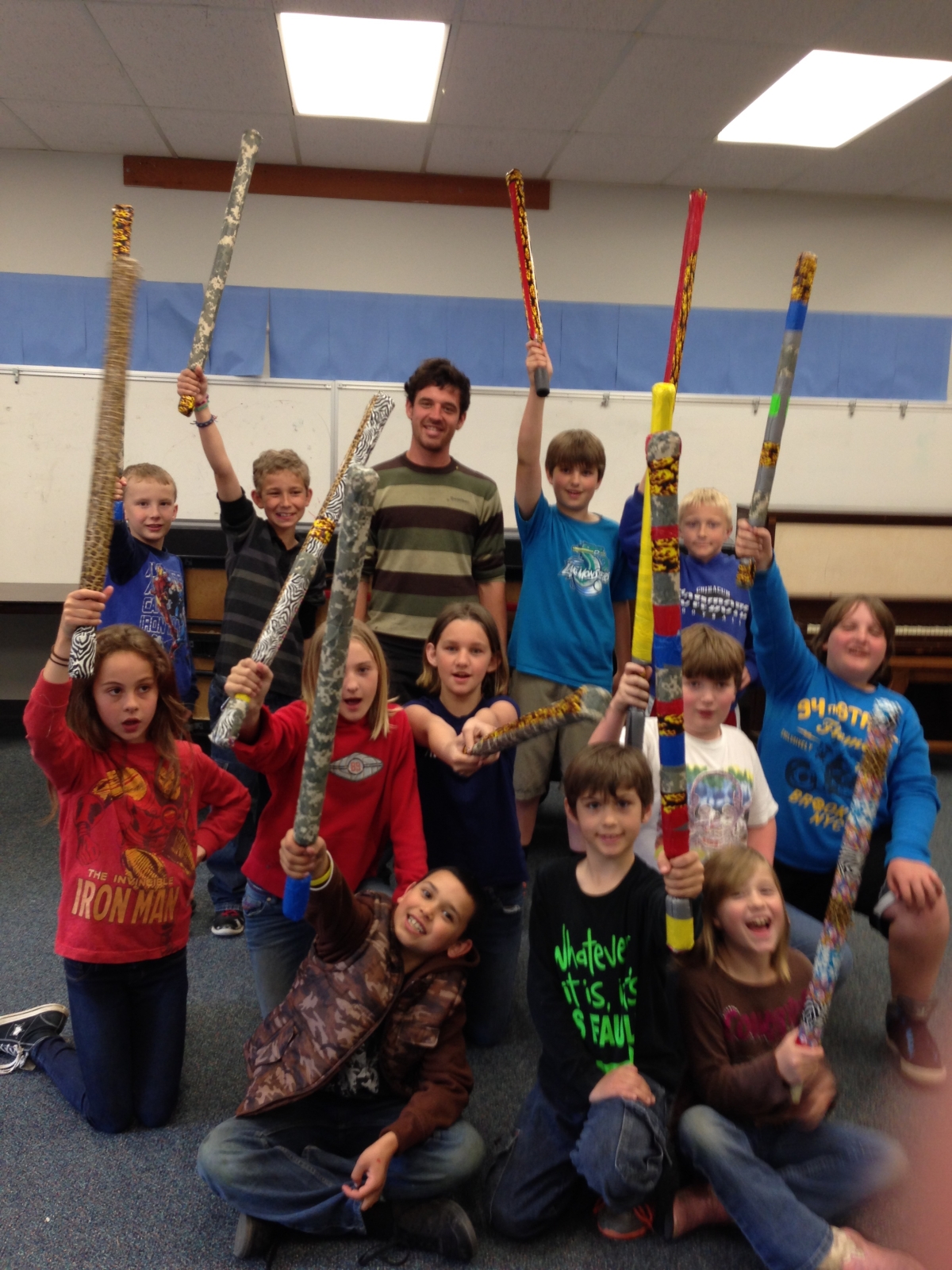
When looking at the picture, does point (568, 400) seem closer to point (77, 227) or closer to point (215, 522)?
point (215, 522)

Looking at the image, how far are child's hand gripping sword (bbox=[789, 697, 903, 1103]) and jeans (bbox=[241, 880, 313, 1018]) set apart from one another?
95 cm

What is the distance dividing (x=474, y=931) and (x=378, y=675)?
0.51m

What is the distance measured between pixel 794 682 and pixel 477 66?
113 inches

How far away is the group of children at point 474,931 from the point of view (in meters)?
1.41

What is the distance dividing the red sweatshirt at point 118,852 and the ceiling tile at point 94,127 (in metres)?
3.55

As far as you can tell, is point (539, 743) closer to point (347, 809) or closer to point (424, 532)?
point (424, 532)

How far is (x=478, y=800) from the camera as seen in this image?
1.93 meters

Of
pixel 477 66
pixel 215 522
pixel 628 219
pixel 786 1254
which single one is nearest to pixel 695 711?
pixel 786 1254

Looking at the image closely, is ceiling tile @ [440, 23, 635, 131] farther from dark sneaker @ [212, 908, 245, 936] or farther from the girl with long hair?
dark sneaker @ [212, 908, 245, 936]

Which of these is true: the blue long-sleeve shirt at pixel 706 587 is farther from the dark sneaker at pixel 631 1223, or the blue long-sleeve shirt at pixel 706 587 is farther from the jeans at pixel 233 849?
the dark sneaker at pixel 631 1223

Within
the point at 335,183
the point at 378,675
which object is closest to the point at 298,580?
the point at 378,675

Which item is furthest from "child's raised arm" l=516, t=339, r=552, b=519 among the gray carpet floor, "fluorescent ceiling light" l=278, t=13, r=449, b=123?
"fluorescent ceiling light" l=278, t=13, r=449, b=123

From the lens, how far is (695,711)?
194cm

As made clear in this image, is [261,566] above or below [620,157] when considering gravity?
below
